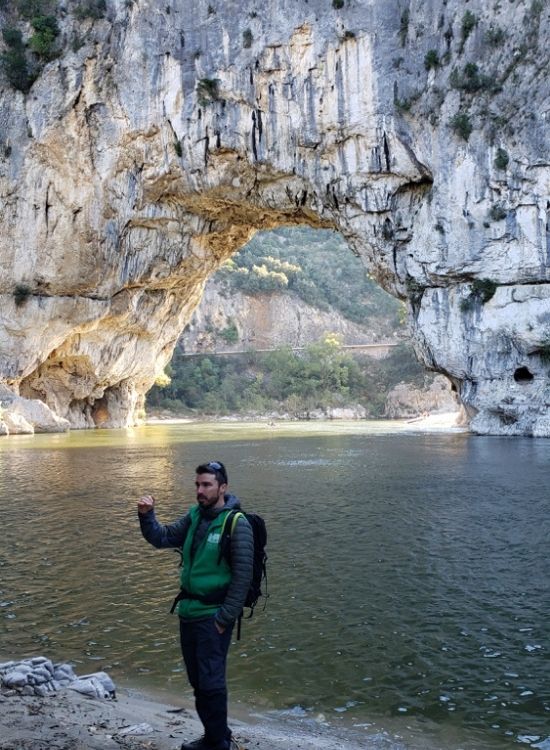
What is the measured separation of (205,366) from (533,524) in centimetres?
7240

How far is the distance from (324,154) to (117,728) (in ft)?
102

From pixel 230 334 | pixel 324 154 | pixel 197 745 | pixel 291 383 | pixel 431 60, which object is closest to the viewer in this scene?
pixel 197 745

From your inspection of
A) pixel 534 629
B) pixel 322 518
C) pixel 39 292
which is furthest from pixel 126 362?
pixel 534 629

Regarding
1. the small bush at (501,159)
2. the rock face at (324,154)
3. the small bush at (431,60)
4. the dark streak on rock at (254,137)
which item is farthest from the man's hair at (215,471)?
the small bush at (431,60)

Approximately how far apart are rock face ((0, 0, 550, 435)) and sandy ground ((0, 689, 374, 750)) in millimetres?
28169

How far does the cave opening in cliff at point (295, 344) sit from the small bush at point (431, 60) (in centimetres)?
4098

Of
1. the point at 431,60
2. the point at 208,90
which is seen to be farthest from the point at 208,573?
the point at 208,90

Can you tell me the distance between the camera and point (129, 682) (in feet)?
17.2

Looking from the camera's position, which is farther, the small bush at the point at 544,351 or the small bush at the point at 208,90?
the small bush at the point at 208,90

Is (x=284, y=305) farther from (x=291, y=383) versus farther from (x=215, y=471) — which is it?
(x=215, y=471)

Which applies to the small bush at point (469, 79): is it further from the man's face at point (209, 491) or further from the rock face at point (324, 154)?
the man's face at point (209, 491)

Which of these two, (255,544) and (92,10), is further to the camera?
(92,10)

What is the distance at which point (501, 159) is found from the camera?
30453mm

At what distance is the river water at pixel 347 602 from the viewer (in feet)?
16.0
